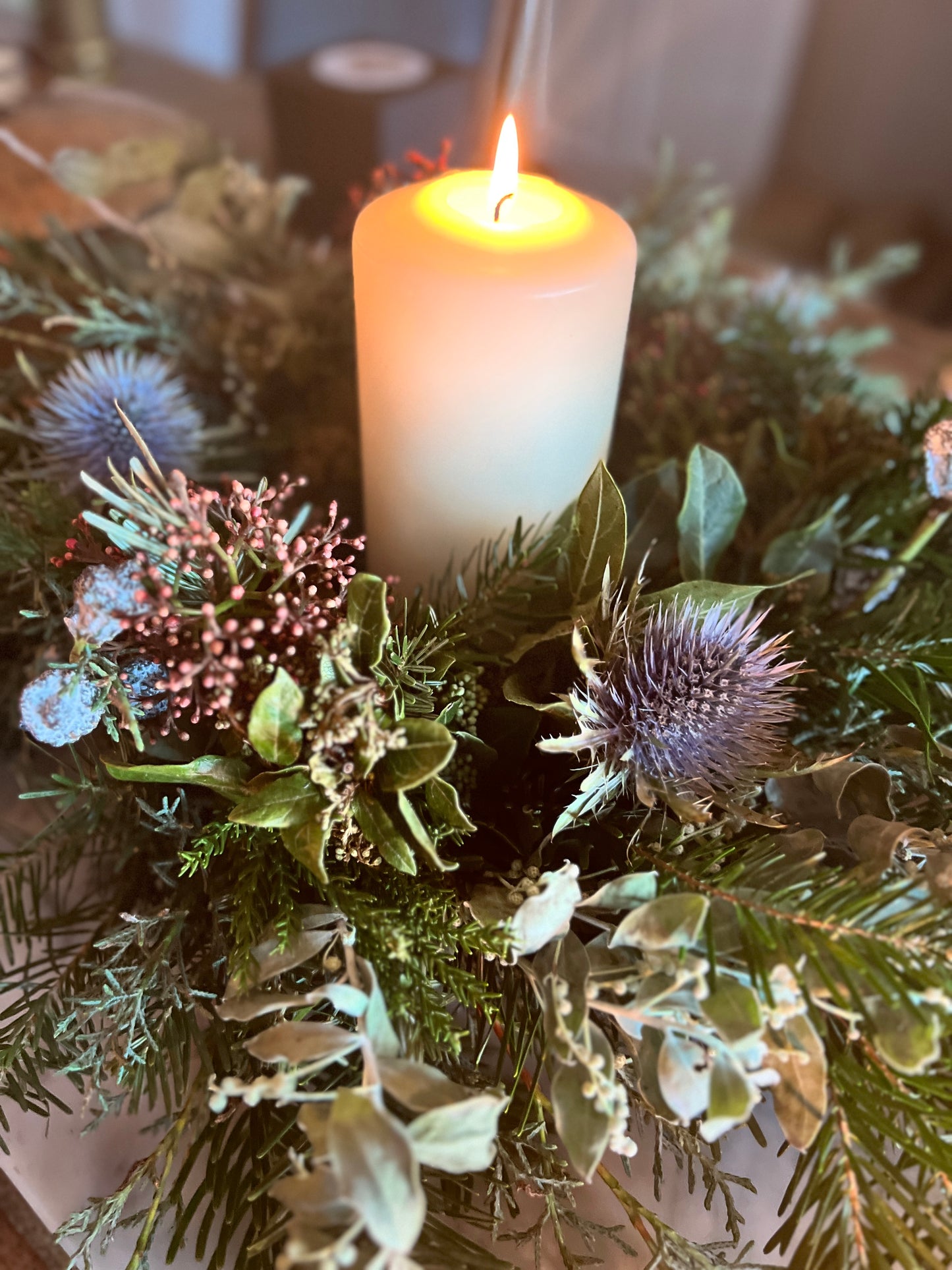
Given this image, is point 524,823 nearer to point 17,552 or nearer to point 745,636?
point 745,636

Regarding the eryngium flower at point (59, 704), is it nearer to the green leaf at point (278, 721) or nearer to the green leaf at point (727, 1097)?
the green leaf at point (278, 721)

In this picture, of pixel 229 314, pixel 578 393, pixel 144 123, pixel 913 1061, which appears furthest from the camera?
pixel 144 123

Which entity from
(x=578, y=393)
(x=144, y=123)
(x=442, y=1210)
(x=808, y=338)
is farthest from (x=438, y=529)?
(x=144, y=123)

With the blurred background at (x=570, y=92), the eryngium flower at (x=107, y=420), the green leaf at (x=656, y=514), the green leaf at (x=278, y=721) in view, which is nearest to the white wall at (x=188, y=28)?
the blurred background at (x=570, y=92)

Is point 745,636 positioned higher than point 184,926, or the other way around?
point 745,636

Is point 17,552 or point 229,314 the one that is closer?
point 17,552

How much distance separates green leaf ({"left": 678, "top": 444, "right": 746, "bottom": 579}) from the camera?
1.07 feet

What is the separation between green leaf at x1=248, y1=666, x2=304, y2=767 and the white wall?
2.97ft

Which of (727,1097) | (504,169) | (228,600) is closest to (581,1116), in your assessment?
(727,1097)

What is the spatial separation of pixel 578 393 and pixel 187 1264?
0.93 feet

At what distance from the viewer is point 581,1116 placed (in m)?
0.22

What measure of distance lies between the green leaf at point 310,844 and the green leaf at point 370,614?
0.14ft

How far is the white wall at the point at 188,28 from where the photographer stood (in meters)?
0.93

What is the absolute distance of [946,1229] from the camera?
22 cm
